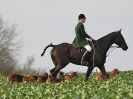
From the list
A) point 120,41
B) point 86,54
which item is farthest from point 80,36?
point 120,41

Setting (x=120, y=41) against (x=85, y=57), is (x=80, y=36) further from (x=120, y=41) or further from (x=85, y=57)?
(x=120, y=41)

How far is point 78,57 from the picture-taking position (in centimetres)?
3030

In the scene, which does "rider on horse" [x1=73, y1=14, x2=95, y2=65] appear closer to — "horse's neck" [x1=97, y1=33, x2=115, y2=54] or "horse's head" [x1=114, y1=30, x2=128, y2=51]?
"horse's neck" [x1=97, y1=33, x2=115, y2=54]

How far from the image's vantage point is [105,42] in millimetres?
29656

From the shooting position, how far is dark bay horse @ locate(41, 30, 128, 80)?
29609mm

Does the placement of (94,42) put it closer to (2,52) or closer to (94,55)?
(94,55)

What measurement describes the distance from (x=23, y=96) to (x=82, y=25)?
9.18 metres

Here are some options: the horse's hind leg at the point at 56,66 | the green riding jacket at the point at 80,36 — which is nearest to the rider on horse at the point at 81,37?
the green riding jacket at the point at 80,36

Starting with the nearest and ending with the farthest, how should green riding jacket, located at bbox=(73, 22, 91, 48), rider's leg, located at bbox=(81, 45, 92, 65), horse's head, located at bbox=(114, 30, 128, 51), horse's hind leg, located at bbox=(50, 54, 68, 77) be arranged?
1. green riding jacket, located at bbox=(73, 22, 91, 48)
2. rider's leg, located at bbox=(81, 45, 92, 65)
3. horse's head, located at bbox=(114, 30, 128, 51)
4. horse's hind leg, located at bbox=(50, 54, 68, 77)

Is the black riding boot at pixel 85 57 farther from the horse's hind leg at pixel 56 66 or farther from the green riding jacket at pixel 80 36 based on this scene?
the horse's hind leg at pixel 56 66

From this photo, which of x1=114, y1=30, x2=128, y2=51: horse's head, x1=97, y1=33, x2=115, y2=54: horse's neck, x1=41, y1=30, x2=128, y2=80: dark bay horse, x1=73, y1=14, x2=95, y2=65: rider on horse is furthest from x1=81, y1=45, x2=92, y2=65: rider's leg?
x1=114, y1=30, x2=128, y2=51: horse's head

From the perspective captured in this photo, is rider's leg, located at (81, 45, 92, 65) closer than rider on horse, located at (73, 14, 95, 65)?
No

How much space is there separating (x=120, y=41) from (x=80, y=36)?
236 cm

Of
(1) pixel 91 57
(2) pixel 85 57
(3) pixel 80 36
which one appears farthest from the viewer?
(2) pixel 85 57
